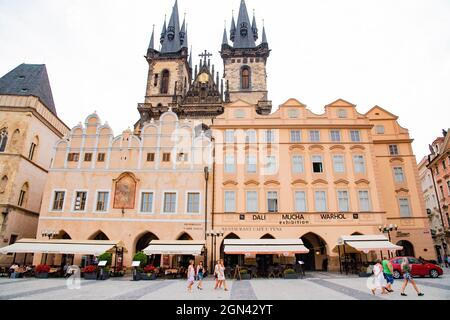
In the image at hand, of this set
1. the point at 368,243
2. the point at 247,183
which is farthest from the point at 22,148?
the point at 368,243

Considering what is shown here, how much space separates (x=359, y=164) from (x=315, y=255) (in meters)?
8.36

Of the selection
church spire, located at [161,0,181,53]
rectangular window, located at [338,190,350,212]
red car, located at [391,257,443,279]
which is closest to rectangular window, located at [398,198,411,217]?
rectangular window, located at [338,190,350,212]

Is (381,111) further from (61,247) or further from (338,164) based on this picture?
(61,247)

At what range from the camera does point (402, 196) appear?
24391mm

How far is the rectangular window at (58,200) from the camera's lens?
75.7 ft

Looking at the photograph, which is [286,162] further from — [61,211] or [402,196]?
[61,211]

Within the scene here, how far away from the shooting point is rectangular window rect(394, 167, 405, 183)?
2491 cm

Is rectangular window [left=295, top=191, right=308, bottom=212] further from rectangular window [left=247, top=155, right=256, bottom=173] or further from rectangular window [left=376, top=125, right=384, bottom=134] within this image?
rectangular window [left=376, top=125, right=384, bottom=134]

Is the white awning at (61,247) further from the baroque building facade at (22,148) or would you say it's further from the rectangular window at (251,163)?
the rectangular window at (251,163)

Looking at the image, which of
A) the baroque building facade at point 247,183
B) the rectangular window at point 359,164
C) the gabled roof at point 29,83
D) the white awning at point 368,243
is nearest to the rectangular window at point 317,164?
the baroque building facade at point 247,183

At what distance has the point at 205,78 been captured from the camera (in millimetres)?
46281

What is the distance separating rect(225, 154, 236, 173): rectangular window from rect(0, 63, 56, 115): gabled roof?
20.3 m

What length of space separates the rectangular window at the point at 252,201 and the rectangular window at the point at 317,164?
17.6 ft

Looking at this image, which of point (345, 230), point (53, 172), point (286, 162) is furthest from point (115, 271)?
point (345, 230)
